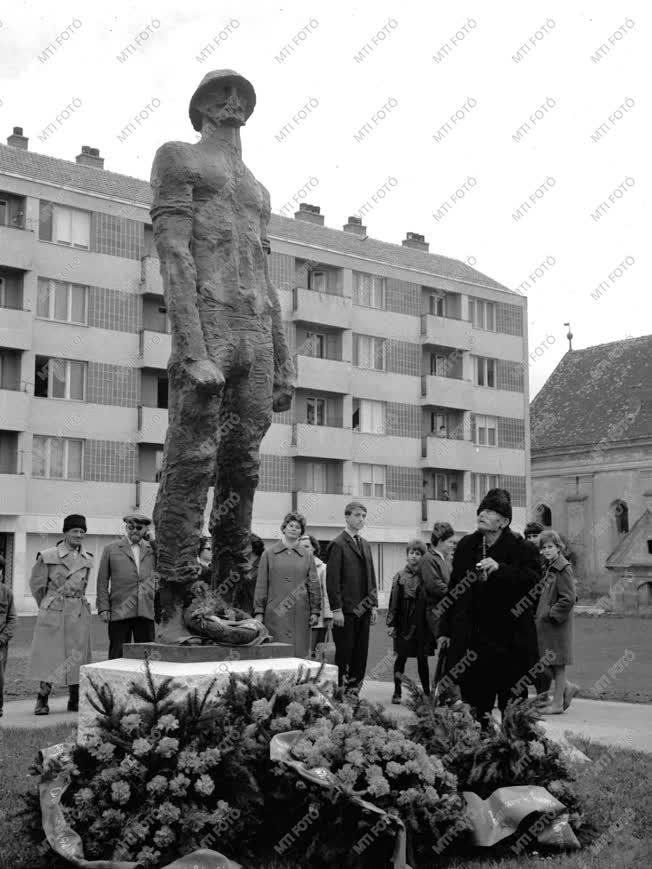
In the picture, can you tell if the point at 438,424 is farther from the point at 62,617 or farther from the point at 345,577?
the point at 62,617

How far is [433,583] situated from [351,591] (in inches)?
47.5

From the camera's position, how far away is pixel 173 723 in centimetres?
571

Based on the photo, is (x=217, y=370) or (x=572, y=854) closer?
(x=572, y=854)

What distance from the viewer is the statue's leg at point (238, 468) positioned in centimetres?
747

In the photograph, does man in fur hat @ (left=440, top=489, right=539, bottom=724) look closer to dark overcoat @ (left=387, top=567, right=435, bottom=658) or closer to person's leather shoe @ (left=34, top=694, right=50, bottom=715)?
dark overcoat @ (left=387, top=567, right=435, bottom=658)

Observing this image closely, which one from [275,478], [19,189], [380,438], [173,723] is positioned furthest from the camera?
[380,438]

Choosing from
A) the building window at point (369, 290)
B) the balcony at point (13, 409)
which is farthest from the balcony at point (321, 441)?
the balcony at point (13, 409)

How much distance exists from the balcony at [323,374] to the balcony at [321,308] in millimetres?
1501

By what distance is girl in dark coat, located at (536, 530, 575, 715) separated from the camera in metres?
12.0

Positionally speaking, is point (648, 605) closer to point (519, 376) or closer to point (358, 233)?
point (519, 376)

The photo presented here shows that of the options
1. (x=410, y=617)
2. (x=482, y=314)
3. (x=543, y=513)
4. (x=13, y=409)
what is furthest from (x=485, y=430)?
(x=410, y=617)

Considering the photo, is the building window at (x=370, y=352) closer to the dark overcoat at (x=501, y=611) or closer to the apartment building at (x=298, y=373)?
the apartment building at (x=298, y=373)

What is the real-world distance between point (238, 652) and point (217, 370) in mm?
1738

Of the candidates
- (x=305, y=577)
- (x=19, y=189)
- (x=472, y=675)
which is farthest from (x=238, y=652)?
Result: (x=19, y=189)
